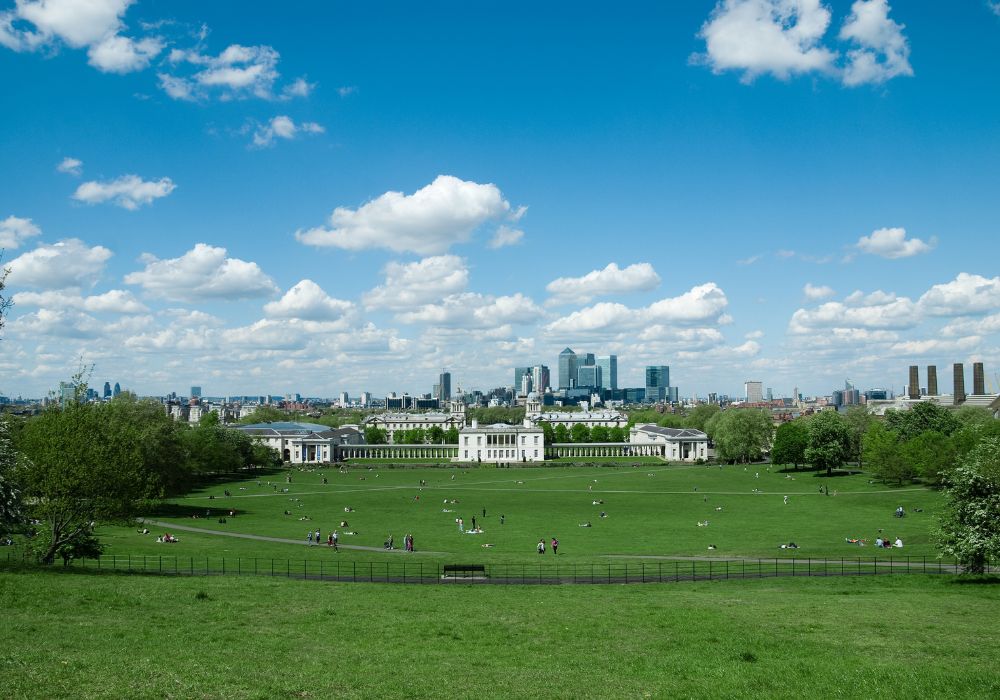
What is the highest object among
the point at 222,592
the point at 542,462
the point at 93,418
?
the point at 93,418

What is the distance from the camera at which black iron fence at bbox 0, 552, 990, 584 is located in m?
37.8

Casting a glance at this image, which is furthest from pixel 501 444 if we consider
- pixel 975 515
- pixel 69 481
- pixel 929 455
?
pixel 975 515

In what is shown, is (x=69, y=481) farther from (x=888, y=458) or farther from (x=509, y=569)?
(x=888, y=458)

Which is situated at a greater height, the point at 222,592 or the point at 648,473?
the point at 222,592

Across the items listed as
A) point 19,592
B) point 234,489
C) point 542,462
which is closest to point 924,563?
point 19,592

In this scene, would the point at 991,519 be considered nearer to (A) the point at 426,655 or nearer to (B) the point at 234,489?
(A) the point at 426,655

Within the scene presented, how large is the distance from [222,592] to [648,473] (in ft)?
357

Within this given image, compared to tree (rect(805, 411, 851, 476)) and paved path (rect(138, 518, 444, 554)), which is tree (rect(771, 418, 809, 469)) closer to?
tree (rect(805, 411, 851, 476))

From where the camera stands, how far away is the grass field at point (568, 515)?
168ft

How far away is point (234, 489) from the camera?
342 feet

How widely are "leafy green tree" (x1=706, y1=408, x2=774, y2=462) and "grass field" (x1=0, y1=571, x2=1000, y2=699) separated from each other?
110226 millimetres

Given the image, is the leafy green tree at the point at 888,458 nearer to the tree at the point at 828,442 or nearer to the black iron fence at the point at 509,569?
the tree at the point at 828,442

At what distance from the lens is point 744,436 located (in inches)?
5408

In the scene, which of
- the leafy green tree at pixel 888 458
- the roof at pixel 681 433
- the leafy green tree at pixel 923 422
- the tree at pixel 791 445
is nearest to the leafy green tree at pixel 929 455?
the leafy green tree at pixel 888 458
